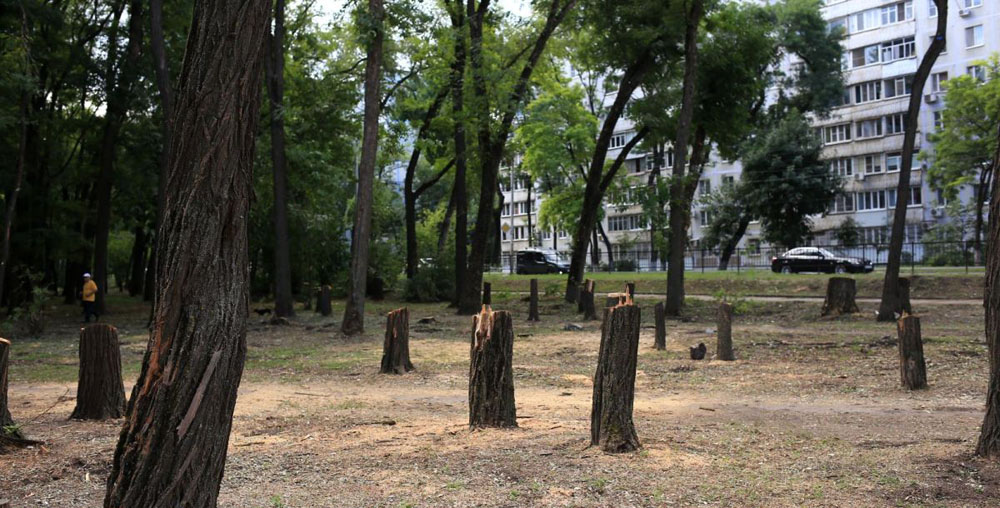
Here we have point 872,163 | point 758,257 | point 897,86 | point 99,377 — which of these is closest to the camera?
point 99,377

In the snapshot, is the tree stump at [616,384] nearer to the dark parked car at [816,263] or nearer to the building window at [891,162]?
the dark parked car at [816,263]

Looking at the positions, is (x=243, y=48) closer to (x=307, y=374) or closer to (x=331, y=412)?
(x=331, y=412)

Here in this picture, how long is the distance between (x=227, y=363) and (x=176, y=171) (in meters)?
0.92

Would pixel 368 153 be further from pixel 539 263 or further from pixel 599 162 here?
pixel 539 263

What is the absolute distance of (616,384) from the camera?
713cm

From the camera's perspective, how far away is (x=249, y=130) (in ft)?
13.9

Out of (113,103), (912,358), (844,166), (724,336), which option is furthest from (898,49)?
(912,358)

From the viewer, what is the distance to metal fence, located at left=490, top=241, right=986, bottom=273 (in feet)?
119

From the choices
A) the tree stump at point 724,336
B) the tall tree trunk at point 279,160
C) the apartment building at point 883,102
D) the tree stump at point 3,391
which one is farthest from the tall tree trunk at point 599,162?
the apartment building at point 883,102

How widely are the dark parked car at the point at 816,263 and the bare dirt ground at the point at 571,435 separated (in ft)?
84.3

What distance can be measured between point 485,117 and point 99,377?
17.0 meters

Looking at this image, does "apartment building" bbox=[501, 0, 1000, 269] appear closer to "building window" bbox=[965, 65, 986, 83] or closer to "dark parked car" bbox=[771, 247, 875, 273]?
"building window" bbox=[965, 65, 986, 83]

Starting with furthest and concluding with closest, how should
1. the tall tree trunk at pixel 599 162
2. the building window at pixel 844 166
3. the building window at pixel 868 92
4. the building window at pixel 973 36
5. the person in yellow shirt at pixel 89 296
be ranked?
the building window at pixel 844 166
the building window at pixel 868 92
the building window at pixel 973 36
the tall tree trunk at pixel 599 162
the person in yellow shirt at pixel 89 296

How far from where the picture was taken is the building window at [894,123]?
59.2 m
